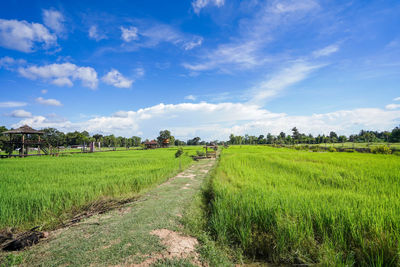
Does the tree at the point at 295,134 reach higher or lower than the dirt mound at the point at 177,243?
higher

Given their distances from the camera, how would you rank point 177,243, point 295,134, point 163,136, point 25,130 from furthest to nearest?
point 295,134, point 163,136, point 25,130, point 177,243

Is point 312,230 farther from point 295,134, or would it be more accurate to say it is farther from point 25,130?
point 295,134

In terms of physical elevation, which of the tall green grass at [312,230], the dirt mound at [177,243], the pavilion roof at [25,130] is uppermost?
the pavilion roof at [25,130]

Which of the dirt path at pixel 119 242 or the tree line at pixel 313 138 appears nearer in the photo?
the dirt path at pixel 119 242

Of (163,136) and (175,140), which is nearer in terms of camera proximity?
(163,136)

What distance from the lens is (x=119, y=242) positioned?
107 inches

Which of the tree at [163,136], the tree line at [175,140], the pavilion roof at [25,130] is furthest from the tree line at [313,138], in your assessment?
the pavilion roof at [25,130]

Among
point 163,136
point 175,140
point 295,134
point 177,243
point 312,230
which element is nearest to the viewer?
point 312,230

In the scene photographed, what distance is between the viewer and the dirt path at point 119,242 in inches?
92.8

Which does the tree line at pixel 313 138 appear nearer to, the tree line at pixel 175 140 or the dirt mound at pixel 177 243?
the tree line at pixel 175 140

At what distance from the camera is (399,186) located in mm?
4598

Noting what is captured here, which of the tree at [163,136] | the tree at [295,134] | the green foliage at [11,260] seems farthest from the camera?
the tree at [295,134]

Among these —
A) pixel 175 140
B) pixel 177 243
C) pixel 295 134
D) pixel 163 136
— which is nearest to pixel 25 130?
pixel 177 243

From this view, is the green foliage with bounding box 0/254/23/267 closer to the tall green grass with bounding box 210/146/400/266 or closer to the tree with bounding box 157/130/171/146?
the tall green grass with bounding box 210/146/400/266
